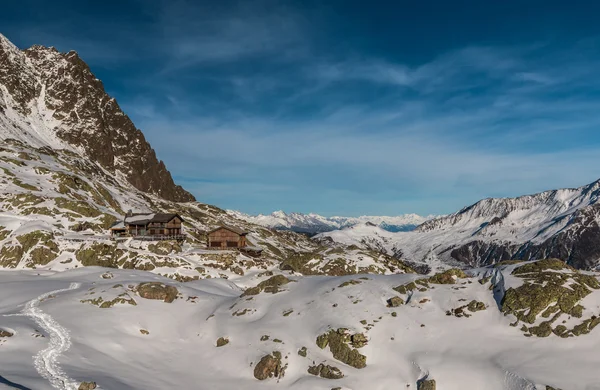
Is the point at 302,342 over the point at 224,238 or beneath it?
beneath

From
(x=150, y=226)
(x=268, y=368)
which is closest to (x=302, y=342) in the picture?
(x=268, y=368)

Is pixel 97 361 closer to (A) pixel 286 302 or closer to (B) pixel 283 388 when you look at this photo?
(B) pixel 283 388

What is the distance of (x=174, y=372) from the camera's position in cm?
2659

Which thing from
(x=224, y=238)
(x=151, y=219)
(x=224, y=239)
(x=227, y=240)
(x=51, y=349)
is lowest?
(x=51, y=349)

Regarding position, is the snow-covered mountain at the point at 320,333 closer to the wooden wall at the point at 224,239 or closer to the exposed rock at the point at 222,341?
the exposed rock at the point at 222,341

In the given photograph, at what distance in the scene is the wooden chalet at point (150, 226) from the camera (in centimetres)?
8756

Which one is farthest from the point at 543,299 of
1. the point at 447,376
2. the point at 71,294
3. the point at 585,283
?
the point at 71,294

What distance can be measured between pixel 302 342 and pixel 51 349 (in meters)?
17.4

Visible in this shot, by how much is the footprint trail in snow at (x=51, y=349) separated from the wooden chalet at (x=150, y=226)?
Result: 5118 cm

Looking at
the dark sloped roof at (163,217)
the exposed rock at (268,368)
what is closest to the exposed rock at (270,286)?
the exposed rock at (268,368)

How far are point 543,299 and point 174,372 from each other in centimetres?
2774

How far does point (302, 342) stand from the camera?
29.1 meters

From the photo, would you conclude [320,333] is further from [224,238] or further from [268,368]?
[224,238]

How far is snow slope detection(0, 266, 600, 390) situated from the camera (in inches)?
898
